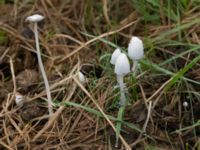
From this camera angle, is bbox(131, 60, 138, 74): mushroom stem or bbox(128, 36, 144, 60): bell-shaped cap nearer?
bbox(128, 36, 144, 60): bell-shaped cap

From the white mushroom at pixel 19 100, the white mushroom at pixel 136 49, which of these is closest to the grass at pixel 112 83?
the white mushroom at pixel 19 100

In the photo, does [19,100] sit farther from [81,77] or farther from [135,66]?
[135,66]

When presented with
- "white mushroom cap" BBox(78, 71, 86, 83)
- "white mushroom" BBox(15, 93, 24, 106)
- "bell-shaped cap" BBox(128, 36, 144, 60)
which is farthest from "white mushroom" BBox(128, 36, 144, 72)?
"white mushroom" BBox(15, 93, 24, 106)

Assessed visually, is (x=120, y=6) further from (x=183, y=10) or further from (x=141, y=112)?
(x=141, y=112)

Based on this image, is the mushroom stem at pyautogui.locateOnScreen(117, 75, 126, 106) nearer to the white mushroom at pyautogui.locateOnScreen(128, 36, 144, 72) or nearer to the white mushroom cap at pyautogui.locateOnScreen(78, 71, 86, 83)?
the white mushroom at pyautogui.locateOnScreen(128, 36, 144, 72)

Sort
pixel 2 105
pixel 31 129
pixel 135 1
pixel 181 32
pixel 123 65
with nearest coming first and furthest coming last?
pixel 123 65 → pixel 31 129 → pixel 2 105 → pixel 181 32 → pixel 135 1

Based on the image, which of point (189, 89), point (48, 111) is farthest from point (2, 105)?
point (189, 89)
